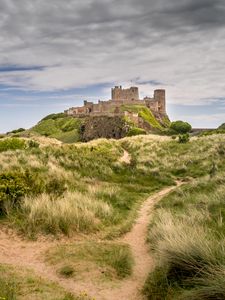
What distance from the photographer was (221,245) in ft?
21.4

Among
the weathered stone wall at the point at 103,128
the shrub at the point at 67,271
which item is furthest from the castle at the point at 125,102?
the shrub at the point at 67,271

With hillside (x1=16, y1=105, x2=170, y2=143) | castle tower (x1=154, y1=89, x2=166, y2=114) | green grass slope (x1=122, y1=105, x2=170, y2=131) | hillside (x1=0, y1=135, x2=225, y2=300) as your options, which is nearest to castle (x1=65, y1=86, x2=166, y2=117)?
castle tower (x1=154, y1=89, x2=166, y2=114)

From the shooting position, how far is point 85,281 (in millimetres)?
6715

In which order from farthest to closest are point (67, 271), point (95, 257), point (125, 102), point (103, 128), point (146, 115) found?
point (125, 102), point (146, 115), point (103, 128), point (95, 257), point (67, 271)

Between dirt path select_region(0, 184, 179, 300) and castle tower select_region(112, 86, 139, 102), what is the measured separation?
358 ft

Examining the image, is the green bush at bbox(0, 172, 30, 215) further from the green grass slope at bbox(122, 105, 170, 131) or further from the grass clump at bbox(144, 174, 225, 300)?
the green grass slope at bbox(122, 105, 170, 131)

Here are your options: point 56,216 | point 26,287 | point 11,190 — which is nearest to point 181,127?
point 11,190

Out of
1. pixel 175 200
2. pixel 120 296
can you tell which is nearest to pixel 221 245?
pixel 120 296

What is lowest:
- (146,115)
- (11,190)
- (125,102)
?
(11,190)

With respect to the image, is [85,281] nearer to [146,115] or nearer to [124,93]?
[146,115]

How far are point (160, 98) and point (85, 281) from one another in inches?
4703

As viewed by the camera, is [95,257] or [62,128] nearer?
[95,257]

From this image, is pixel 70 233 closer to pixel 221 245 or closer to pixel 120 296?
pixel 120 296

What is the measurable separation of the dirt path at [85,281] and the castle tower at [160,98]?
375 ft
